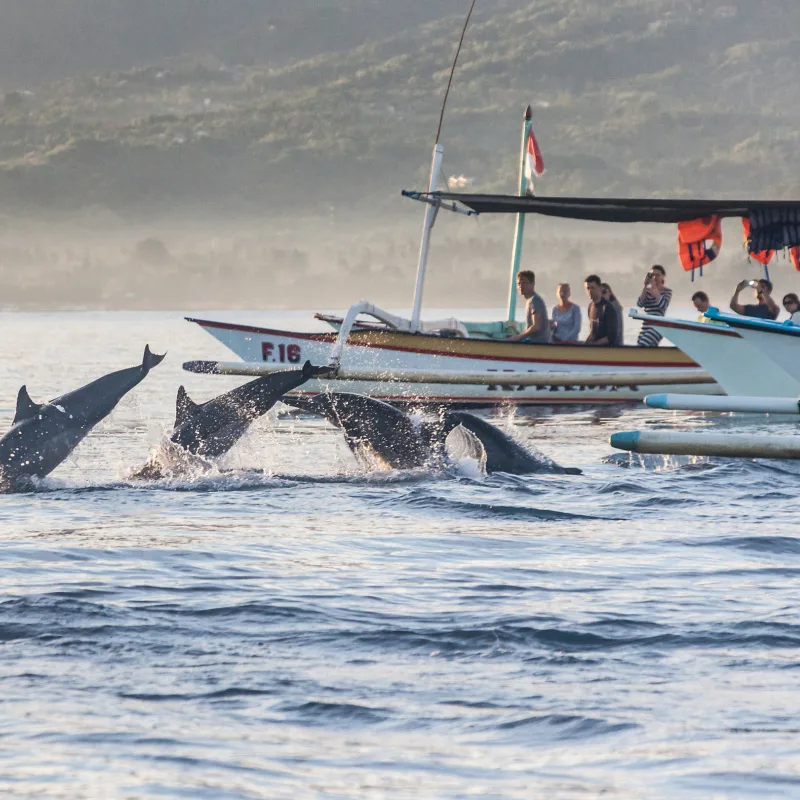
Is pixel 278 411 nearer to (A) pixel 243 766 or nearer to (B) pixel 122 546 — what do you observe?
(B) pixel 122 546

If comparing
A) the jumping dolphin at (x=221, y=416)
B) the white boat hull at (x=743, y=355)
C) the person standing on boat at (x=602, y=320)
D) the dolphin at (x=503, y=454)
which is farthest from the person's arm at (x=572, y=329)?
the jumping dolphin at (x=221, y=416)

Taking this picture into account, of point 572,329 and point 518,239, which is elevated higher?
point 518,239

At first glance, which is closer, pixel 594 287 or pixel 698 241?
pixel 698 241

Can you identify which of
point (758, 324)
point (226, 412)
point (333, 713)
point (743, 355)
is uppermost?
point (758, 324)

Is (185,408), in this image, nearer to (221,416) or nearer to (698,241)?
(221,416)

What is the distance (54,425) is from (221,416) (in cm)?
158

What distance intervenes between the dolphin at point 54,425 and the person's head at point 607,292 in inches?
507

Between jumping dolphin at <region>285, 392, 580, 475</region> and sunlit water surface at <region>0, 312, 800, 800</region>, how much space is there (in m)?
0.70

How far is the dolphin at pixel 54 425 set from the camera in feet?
42.3

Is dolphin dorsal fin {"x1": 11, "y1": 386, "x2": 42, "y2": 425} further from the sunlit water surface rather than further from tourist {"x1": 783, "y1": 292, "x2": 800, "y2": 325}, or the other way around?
tourist {"x1": 783, "y1": 292, "x2": 800, "y2": 325}

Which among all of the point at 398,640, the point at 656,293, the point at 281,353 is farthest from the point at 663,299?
the point at 398,640

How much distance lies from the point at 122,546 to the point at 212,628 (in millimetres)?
2781

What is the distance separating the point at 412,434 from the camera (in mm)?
13664

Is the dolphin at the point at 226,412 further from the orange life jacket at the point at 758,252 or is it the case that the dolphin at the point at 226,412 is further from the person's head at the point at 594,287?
the person's head at the point at 594,287
